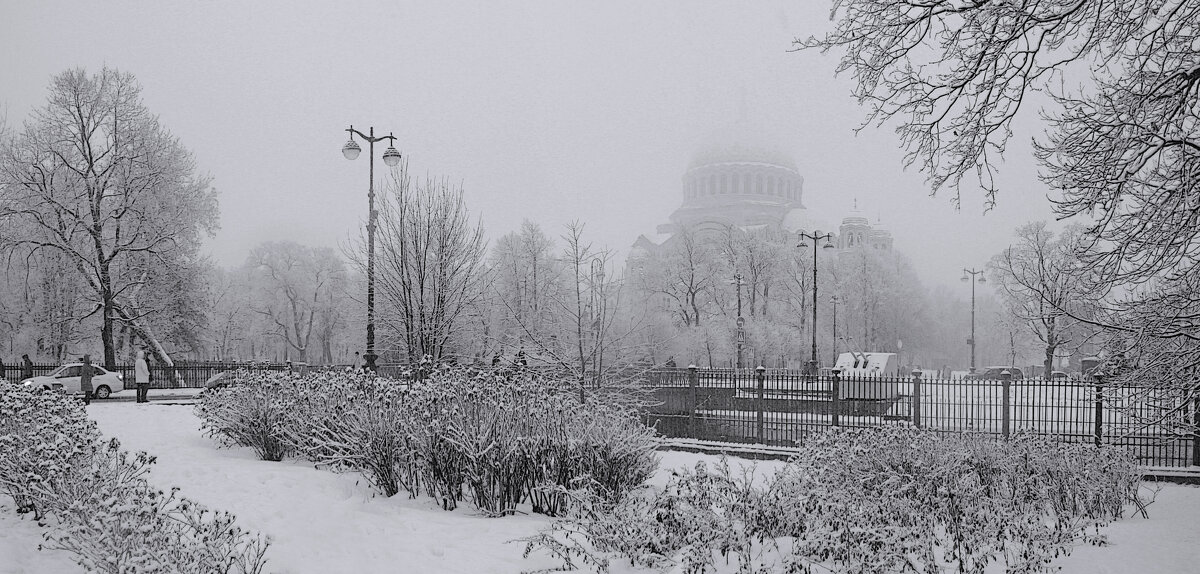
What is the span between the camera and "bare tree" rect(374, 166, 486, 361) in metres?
20.5

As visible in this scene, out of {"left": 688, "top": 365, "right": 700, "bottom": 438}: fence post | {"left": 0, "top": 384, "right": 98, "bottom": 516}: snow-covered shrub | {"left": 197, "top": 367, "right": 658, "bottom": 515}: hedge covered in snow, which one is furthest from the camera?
{"left": 688, "top": 365, "right": 700, "bottom": 438}: fence post

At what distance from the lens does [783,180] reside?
108625 mm

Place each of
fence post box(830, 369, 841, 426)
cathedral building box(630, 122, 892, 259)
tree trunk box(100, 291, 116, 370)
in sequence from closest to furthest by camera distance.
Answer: fence post box(830, 369, 841, 426), tree trunk box(100, 291, 116, 370), cathedral building box(630, 122, 892, 259)

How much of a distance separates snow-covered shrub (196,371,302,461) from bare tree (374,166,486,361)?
8067 mm

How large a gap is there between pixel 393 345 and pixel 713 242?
43073 millimetres

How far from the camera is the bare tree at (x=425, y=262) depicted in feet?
67.3

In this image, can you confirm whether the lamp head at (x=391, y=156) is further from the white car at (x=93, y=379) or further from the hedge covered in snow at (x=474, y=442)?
the white car at (x=93, y=379)

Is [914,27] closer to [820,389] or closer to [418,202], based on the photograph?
[820,389]

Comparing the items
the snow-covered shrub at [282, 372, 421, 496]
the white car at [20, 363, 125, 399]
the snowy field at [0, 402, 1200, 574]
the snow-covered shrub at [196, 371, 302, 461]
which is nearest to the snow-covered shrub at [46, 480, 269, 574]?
the snowy field at [0, 402, 1200, 574]

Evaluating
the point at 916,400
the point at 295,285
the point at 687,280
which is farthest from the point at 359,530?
the point at 295,285

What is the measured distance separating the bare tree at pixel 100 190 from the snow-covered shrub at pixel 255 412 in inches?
839

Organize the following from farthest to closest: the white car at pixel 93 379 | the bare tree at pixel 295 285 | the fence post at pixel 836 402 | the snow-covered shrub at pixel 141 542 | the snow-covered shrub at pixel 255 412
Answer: the bare tree at pixel 295 285 < the white car at pixel 93 379 < the fence post at pixel 836 402 < the snow-covered shrub at pixel 255 412 < the snow-covered shrub at pixel 141 542

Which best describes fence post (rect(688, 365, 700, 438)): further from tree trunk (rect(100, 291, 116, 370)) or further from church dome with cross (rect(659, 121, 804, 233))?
church dome with cross (rect(659, 121, 804, 233))

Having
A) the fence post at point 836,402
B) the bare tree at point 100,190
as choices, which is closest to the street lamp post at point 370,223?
the fence post at point 836,402
